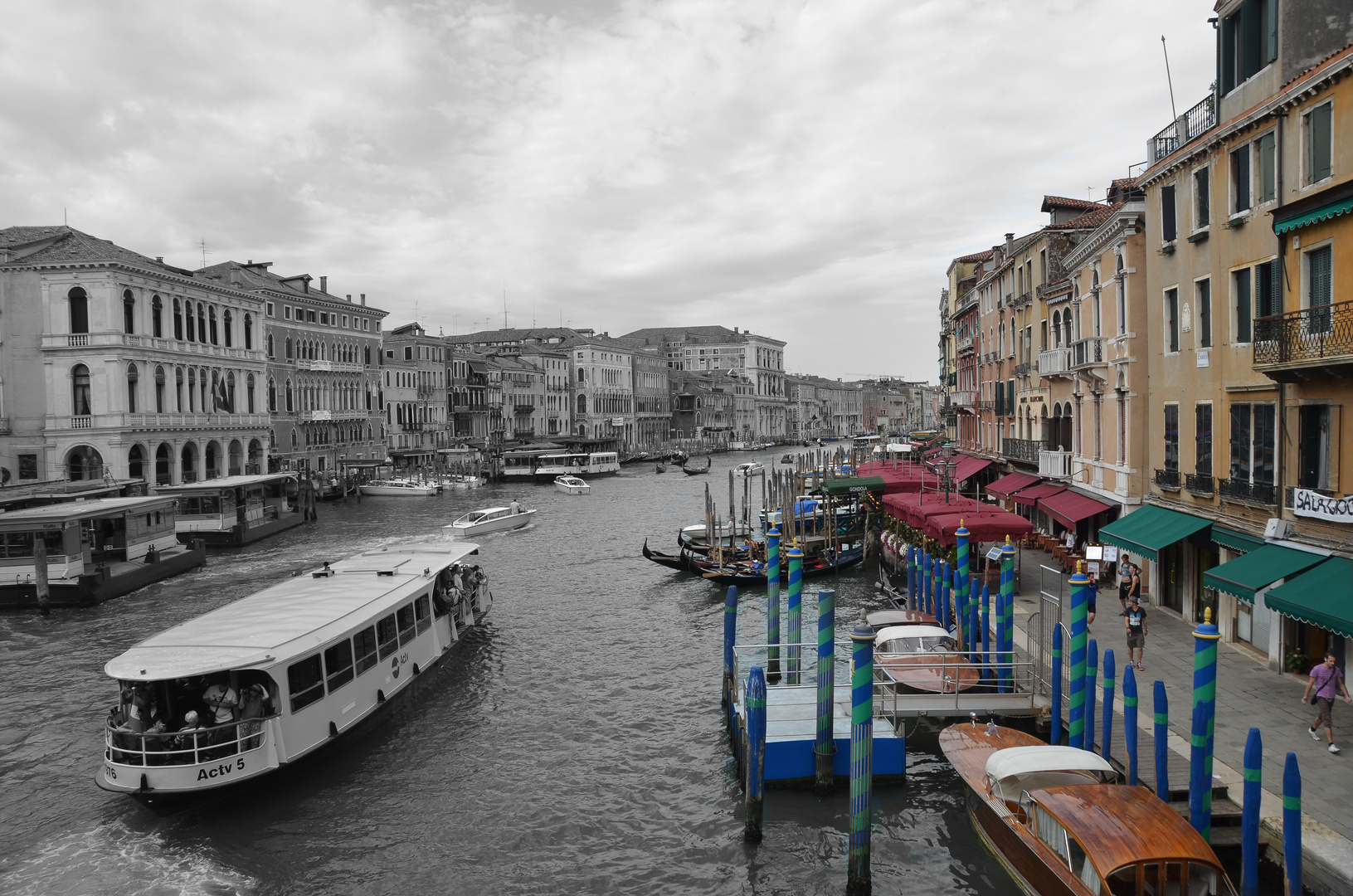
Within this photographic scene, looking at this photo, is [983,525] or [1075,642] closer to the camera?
[1075,642]

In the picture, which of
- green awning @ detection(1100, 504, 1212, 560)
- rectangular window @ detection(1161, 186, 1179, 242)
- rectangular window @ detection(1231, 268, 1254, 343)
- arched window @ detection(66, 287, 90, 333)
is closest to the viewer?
rectangular window @ detection(1231, 268, 1254, 343)

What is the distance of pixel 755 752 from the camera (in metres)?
10.4

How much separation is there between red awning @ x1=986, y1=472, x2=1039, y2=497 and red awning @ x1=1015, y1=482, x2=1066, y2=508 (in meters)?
0.70

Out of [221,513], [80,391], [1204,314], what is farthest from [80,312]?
[1204,314]

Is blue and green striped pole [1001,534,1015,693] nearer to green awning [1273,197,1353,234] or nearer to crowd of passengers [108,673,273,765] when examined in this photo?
green awning [1273,197,1353,234]

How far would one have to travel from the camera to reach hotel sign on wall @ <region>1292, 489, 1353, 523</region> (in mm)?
11070

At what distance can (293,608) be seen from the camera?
14.1 m

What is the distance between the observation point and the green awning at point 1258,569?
1159 cm

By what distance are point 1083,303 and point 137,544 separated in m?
27.8

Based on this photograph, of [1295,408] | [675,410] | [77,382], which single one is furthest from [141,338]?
[675,410]

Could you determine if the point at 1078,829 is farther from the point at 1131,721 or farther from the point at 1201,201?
the point at 1201,201

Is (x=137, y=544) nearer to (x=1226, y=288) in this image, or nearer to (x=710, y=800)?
Result: (x=710, y=800)

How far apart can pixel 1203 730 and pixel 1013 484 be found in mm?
18963

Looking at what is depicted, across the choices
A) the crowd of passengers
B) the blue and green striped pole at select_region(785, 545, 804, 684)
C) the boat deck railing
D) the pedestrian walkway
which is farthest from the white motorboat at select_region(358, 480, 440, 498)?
the pedestrian walkway
